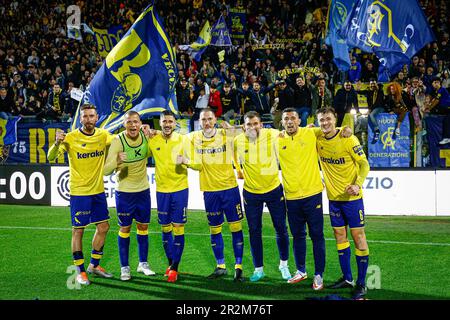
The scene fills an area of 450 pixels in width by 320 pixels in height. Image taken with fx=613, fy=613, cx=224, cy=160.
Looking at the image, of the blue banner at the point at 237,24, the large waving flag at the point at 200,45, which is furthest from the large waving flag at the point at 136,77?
the blue banner at the point at 237,24

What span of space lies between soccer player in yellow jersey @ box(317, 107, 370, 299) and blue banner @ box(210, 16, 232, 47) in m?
15.4

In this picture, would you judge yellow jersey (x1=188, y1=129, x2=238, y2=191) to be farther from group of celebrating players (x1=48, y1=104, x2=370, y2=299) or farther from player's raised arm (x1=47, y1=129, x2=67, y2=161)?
player's raised arm (x1=47, y1=129, x2=67, y2=161)

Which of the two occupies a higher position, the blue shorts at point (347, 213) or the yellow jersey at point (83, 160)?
the yellow jersey at point (83, 160)

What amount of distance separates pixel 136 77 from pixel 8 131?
6694 millimetres

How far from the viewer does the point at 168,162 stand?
333 inches

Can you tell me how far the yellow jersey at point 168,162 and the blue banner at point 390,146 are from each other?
818 cm

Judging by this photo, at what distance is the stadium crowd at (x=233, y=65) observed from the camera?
16609mm

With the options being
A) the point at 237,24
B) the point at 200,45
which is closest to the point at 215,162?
the point at 200,45

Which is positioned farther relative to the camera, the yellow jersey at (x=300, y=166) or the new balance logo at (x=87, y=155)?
the new balance logo at (x=87, y=155)

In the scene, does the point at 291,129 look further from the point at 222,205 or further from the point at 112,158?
the point at 112,158

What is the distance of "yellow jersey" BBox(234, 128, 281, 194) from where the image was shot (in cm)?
813

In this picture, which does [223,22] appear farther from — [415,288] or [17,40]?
[415,288]

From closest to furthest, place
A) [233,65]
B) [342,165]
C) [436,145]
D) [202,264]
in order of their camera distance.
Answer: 1. [342,165]
2. [202,264]
3. [436,145]
4. [233,65]

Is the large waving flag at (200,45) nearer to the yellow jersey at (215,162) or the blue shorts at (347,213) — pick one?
the yellow jersey at (215,162)
